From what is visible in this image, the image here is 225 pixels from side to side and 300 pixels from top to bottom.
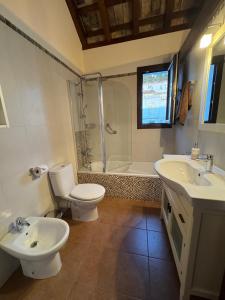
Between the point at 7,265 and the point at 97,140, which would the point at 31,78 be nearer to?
the point at 97,140

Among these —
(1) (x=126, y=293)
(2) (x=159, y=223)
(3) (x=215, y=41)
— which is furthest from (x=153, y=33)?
(1) (x=126, y=293)

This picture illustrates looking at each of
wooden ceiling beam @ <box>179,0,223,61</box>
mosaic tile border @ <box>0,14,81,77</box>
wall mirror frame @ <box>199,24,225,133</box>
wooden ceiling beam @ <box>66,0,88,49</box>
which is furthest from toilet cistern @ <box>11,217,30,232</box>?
wooden ceiling beam @ <box>66,0,88,49</box>

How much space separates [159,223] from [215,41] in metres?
1.98

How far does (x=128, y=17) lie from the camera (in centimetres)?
208

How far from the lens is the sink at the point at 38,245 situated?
102 centimetres

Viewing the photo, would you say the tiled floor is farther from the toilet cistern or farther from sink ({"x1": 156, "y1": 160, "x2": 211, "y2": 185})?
sink ({"x1": 156, "y1": 160, "x2": 211, "y2": 185})

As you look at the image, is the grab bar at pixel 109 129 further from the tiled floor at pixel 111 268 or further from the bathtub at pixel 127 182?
the tiled floor at pixel 111 268

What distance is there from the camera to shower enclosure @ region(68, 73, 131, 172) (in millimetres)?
2592

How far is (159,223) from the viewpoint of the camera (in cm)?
175

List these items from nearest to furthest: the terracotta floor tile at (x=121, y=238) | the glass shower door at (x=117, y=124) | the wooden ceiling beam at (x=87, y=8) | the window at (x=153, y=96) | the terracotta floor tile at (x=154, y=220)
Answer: the terracotta floor tile at (x=121, y=238)
the terracotta floor tile at (x=154, y=220)
the wooden ceiling beam at (x=87, y=8)
the window at (x=153, y=96)
the glass shower door at (x=117, y=124)

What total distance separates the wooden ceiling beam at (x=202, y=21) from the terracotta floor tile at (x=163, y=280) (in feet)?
7.50

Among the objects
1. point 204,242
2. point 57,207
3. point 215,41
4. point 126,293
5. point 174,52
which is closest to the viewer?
point 204,242

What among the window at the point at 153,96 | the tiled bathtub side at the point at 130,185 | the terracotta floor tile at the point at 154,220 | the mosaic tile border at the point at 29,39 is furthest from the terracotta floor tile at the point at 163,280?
the mosaic tile border at the point at 29,39

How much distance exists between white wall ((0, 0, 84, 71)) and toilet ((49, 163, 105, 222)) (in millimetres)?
1490
